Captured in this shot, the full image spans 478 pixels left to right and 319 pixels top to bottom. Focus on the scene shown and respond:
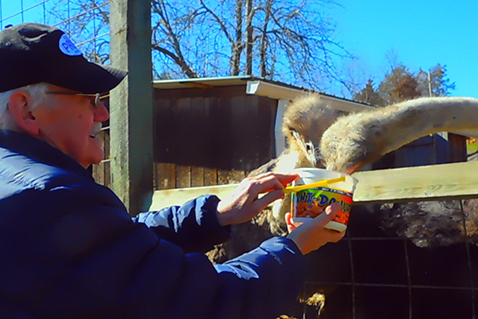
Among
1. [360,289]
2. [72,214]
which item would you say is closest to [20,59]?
[72,214]

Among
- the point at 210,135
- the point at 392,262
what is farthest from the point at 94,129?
the point at 210,135

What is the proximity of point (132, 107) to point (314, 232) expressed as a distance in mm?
1766

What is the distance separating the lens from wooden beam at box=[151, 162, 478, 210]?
1.98 metres

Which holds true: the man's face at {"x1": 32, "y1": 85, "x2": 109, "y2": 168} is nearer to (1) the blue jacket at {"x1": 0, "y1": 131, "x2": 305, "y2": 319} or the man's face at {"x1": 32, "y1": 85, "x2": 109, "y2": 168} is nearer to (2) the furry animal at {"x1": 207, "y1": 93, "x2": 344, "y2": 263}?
(1) the blue jacket at {"x1": 0, "y1": 131, "x2": 305, "y2": 319}

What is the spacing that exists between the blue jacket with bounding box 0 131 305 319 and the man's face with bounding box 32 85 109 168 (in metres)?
0.15

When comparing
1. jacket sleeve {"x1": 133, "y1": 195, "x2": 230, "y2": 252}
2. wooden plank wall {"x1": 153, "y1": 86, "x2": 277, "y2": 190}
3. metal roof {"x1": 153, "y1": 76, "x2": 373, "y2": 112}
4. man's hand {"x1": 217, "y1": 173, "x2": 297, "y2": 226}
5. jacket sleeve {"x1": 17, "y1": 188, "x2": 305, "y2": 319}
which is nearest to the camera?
jacket sleeve {"x1": 17, "y1": 188, "x2": 305, "y2": 319}

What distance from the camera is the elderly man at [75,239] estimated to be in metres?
1.15

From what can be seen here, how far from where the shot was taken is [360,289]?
3.07 metres

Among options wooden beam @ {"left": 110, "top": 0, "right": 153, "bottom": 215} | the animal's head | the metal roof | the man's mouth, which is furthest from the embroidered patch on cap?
the metal roof

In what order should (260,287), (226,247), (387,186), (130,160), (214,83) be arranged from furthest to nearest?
(214,83) < (226,247) < (130,160) < (387,186) < (260,287)

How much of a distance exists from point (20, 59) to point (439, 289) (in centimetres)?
231

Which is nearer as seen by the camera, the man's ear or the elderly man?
the elderly man

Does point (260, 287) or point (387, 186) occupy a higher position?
point (387, 186)

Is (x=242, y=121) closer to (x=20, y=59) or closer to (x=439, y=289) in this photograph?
(x=439, y=289)
